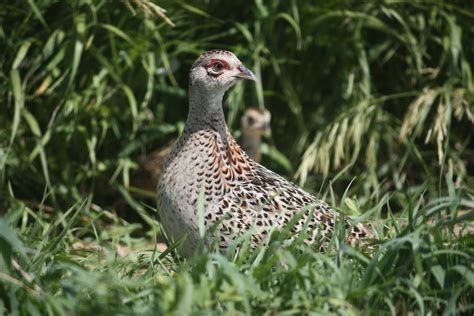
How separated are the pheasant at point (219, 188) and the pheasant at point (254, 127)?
1538 mm

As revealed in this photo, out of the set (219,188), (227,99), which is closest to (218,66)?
(219,188)

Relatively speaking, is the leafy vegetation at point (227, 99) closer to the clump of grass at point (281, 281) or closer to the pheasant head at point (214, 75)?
the pheasant head at point (214, 75)

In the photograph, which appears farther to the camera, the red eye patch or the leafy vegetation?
the leafy vegetation

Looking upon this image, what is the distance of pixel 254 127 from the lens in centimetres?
579

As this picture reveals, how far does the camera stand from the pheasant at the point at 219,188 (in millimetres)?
3734

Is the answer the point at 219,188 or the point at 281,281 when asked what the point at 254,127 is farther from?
the point at 281,281

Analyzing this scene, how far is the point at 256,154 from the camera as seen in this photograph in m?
6.03

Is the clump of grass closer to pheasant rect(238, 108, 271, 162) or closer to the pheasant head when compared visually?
the pheasant head

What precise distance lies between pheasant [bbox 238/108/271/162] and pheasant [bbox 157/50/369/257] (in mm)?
1538

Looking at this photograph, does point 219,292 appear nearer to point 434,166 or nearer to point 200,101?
point 200,101

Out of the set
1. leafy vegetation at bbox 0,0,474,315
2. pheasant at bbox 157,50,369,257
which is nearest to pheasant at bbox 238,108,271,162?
leafy vegetation at bbox 0,0,474,315

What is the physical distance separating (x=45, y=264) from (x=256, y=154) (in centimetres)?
267

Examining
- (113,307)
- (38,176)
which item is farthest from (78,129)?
(113,307)

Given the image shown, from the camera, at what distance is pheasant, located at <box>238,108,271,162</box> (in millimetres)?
5750
